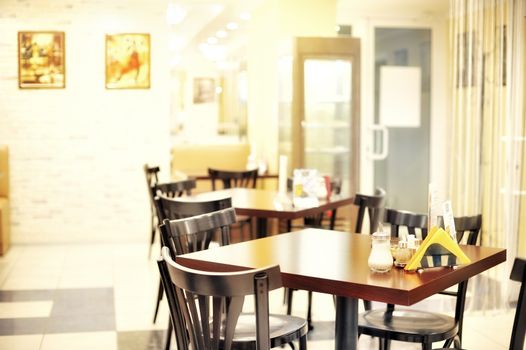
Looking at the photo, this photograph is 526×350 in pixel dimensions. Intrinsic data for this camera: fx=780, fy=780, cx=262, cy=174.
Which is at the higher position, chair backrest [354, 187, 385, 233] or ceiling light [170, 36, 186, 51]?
ceiling light [170, 36, 186, 51]

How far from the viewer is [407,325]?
350cm

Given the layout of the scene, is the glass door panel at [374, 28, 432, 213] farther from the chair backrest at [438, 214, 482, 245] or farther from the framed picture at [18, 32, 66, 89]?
the chair backrest at [438, 214, 482, 245]

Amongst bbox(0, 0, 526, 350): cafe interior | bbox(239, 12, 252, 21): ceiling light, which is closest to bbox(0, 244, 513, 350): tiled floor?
bbox(0, 0, 526, 350): cafe interior

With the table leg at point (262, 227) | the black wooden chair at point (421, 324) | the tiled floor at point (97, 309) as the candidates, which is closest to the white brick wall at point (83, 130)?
the tiled floor at point (97, 309)

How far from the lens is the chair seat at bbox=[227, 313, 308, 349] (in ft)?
10.5

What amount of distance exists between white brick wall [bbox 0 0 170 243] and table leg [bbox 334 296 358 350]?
591 centimetres

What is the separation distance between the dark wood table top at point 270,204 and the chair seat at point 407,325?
1479 millimetres

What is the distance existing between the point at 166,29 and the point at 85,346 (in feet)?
16.2

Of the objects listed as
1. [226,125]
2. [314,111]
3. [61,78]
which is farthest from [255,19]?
[226,125]

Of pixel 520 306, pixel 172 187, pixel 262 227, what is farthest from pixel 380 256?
pixel 172 187

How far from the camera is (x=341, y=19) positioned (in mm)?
9367

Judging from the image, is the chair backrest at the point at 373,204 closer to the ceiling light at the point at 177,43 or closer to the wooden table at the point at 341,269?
the wooden table at the point at 341,269

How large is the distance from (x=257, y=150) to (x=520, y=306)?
23.2ft

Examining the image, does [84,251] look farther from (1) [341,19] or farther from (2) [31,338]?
(1) [341,19]
